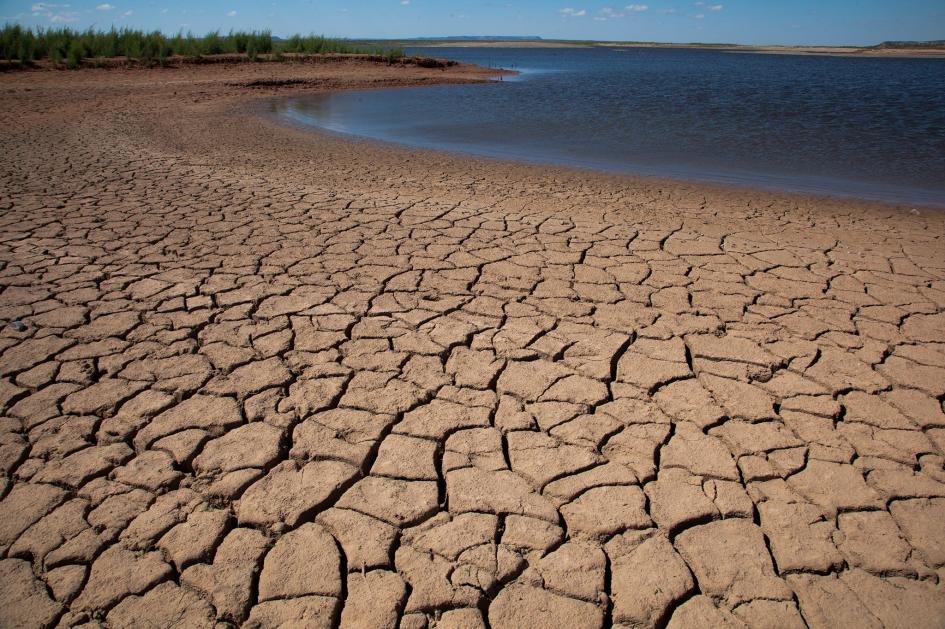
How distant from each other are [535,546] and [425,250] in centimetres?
259

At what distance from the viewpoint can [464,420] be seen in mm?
2332

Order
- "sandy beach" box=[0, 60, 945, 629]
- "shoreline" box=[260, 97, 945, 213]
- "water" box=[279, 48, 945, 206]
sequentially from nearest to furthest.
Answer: "sandy beach" box=[0, 60, 945, 629] < "shoreline" box=[260, 97, 945, 213] < "water" box=[279, 48, 945, 206]

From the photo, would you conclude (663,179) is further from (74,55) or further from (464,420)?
(74,55)

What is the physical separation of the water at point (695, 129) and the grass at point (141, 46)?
7.07 metres

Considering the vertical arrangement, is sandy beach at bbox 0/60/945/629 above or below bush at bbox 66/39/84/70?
below

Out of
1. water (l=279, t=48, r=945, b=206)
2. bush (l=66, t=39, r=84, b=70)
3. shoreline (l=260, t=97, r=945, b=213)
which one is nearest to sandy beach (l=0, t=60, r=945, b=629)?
shoreline (l=260, t=97, r=945, b=213)

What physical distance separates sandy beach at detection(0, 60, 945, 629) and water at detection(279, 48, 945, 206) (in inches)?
124

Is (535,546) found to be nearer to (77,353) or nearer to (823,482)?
(823,482)

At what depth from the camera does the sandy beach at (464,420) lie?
1641mm

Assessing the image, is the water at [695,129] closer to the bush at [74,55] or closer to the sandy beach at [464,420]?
the sandy beach at [464,420]

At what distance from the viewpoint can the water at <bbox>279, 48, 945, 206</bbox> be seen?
739cm

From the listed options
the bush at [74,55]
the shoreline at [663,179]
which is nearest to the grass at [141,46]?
the bush at [74,55]

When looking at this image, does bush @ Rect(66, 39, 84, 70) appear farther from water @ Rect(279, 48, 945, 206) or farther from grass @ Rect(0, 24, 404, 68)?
water @ Rect(279, 48, 945, 206)

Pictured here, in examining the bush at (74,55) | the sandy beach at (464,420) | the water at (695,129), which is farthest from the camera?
the bush at (74,55)
